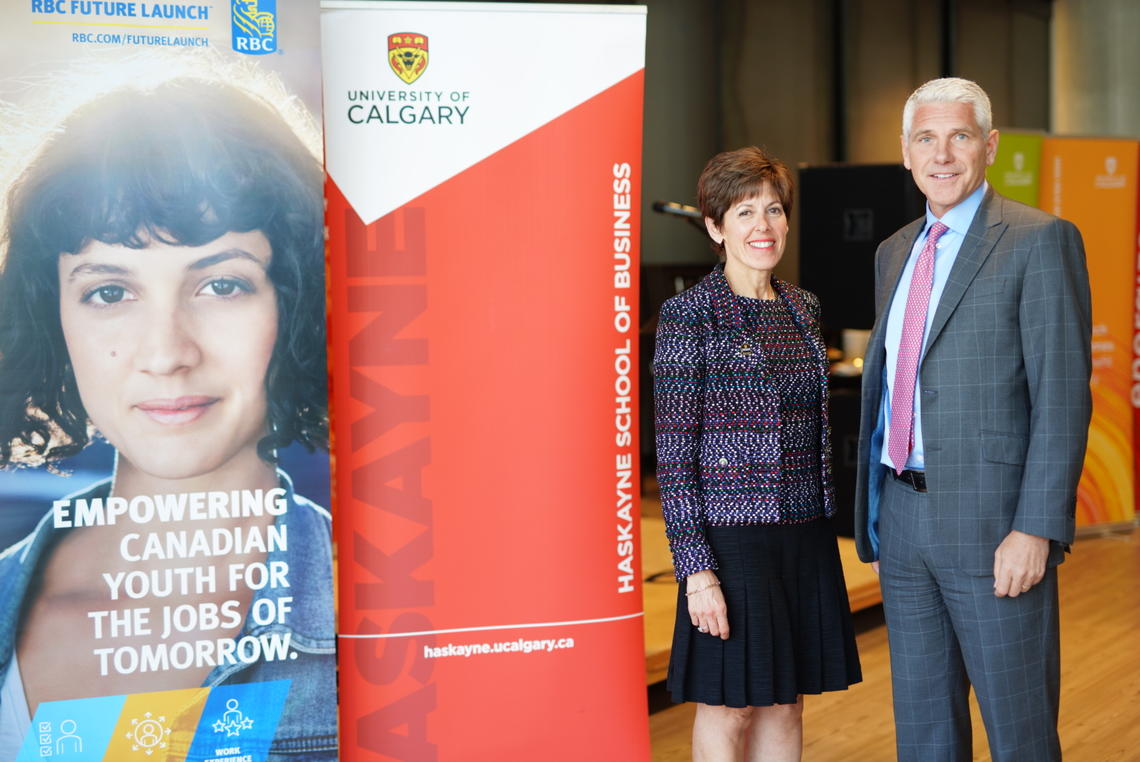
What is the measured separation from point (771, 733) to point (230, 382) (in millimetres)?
1296

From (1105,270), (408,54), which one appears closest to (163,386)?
(408,54)

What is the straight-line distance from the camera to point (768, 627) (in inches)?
88.7

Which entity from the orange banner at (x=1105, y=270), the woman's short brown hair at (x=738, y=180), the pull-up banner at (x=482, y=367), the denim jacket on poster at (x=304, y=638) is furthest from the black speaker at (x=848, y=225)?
the denim jacket on poster at (x=304, y=638)

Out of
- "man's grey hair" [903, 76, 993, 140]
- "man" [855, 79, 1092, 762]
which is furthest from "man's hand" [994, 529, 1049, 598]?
"man's grey hair" [903, 76, 993, 140]

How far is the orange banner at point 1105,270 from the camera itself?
6066 mm

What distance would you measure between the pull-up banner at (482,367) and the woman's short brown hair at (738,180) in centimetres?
29

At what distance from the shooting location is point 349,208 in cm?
243

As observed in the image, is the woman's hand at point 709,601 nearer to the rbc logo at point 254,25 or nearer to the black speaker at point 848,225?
the rbc logo at point 254,25

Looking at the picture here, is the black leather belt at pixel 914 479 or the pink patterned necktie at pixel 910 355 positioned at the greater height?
the pink patterned necktie at pixel 910 355

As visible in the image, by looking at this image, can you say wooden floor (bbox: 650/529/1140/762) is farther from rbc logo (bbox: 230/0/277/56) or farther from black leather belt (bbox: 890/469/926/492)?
rbc logo (bbox: 230/0/277/56)

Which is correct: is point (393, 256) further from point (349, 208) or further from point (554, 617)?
point (554, 617)

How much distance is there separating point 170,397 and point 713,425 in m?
1.05

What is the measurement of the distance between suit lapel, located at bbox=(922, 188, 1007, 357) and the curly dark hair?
1.18m

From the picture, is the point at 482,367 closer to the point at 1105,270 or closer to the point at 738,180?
the point at 738,180
